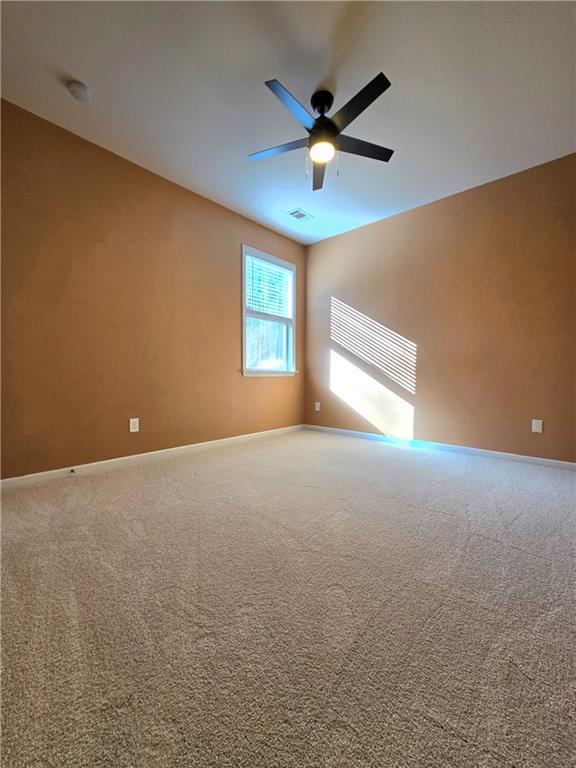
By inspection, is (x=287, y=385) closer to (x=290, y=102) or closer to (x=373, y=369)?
(x=373, y=369)

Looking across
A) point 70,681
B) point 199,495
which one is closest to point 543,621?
point 70,681

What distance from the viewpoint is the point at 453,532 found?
1572mm

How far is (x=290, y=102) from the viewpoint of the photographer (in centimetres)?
176

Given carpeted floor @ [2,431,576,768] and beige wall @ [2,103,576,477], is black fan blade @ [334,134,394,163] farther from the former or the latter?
carpeted floor @ [2,431,576,768]

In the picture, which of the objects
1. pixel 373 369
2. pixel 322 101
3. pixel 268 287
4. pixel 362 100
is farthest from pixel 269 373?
pixel 362 100

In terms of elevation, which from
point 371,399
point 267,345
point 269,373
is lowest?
point 371,399

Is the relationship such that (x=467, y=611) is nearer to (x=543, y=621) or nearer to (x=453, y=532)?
(x=543, y=621)

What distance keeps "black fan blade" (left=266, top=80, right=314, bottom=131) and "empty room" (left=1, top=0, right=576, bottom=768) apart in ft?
0.18

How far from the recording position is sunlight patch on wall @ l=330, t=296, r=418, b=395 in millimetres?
3570

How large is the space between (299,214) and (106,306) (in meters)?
2.39

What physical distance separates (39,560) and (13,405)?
4.43 ft

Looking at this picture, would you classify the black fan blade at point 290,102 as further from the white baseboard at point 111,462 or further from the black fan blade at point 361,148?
the white baseboard at point 111,462

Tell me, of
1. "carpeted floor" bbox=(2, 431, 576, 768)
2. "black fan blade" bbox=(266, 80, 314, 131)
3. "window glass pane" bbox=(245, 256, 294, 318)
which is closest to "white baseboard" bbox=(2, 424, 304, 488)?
"carpeted floor" bbox=(2, 431, 576, 768)

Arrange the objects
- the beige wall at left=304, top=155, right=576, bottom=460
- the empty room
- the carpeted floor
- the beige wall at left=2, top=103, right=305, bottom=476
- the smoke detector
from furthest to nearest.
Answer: the beige wall at left=304, top=155, right=576, bottom=460 < the beige wall at left=2, top=103, right=305, bottom=476 < the smoke detector < the empty room < the carpeted floor
